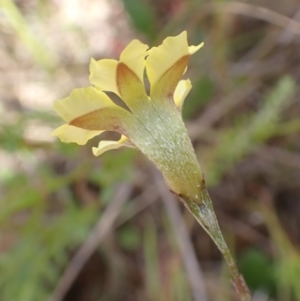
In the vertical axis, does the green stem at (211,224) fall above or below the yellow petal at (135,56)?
below

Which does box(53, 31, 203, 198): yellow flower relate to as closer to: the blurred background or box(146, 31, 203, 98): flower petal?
box(146, 31, 203, 98): flower petal

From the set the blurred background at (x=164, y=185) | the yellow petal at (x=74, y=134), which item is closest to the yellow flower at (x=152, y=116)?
the yellow petal at (x=74, y=134)

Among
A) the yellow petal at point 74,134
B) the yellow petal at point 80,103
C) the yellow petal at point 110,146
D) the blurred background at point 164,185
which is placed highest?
the blurred background at point 164,185

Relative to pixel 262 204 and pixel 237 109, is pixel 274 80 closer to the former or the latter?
pixel 237 109

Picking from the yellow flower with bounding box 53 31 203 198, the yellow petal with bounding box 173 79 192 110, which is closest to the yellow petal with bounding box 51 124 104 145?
the yellow flower with bounding box 53 31 203 198

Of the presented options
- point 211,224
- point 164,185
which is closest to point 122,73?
point 211,224

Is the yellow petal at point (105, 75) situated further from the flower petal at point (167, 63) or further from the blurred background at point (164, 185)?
the blurred background at point (164, 185)

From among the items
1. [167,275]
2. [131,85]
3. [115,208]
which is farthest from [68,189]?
[131,85]

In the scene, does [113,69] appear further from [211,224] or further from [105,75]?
[211,224]
